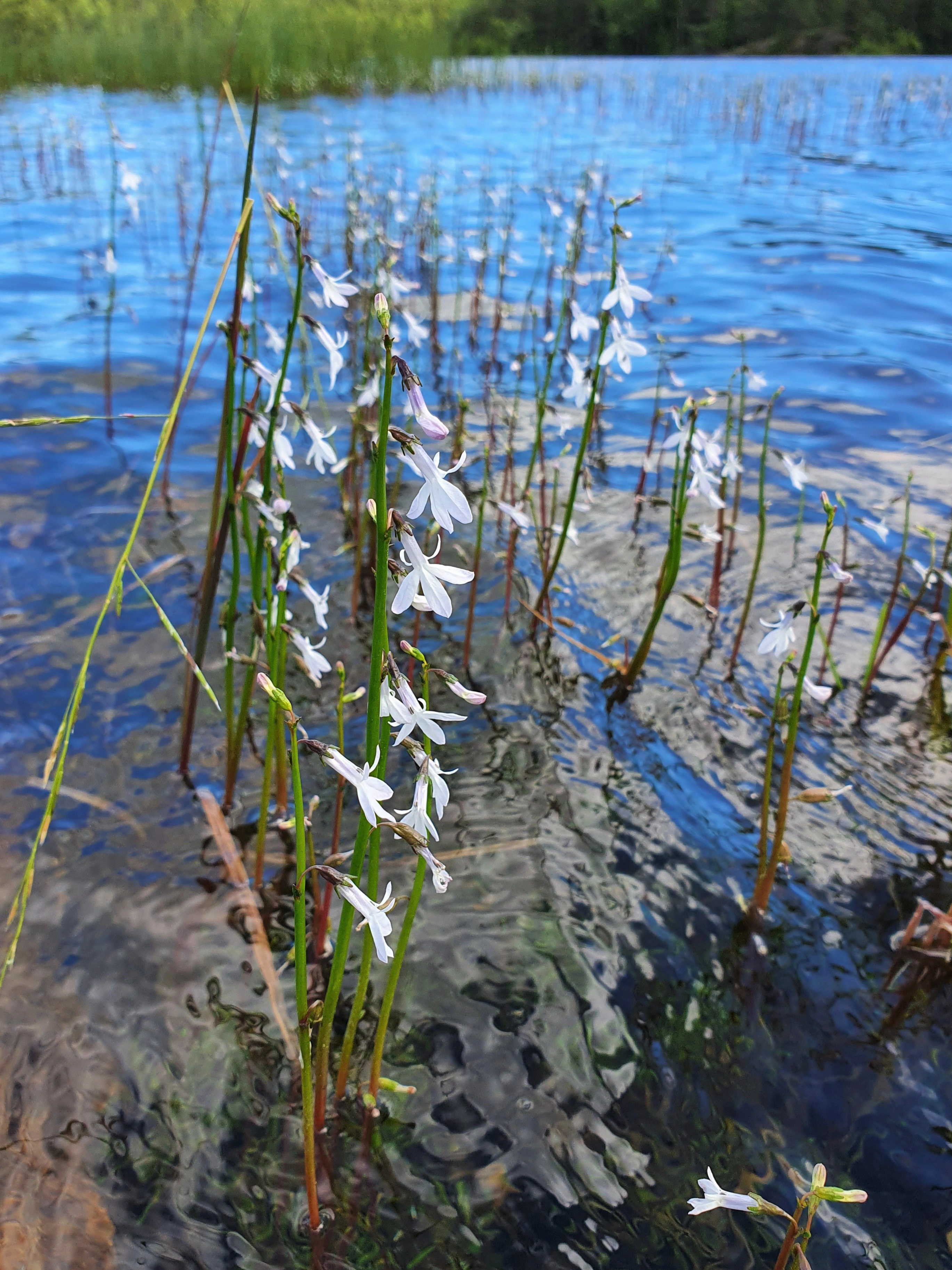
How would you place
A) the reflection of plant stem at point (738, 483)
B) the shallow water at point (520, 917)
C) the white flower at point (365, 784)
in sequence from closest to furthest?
the white flower at point (365, 784), the shallow water at point (520, 917), the reflection of plant stem at point (738, 483)

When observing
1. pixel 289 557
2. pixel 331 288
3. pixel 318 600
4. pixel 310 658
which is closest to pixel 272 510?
pixel 289 557

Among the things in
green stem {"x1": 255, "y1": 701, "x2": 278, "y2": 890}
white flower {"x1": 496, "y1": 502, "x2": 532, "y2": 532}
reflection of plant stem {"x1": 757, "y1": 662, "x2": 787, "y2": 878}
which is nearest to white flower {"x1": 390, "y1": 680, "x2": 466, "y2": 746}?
green stem {"x1": 255, "y1": 701, "x2": 278, "y2": 890}

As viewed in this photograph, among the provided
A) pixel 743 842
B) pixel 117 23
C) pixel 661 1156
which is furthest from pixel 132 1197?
pixel 117 23

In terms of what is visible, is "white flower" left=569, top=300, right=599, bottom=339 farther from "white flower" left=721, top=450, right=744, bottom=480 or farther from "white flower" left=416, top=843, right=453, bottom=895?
"white flower" left=416, top=843, right=453, bottom=895

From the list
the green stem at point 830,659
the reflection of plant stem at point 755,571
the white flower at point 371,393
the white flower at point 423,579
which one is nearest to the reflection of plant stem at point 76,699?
the white flower at point 423,579

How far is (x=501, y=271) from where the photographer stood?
7598mm

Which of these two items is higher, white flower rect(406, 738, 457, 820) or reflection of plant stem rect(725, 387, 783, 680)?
white flower rect(406, 738, 457, 820)

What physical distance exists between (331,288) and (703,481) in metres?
1.70

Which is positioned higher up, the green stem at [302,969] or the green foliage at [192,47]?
the green foliage at [192,47]

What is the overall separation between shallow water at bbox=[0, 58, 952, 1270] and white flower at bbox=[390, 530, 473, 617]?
1395 mm

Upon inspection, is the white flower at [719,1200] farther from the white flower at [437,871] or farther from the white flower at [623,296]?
the white flower at [623,296]

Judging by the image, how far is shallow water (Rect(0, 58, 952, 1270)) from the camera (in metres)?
1.91

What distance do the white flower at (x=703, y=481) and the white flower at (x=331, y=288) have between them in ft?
5.10

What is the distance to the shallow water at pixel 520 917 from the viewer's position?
1909mm
